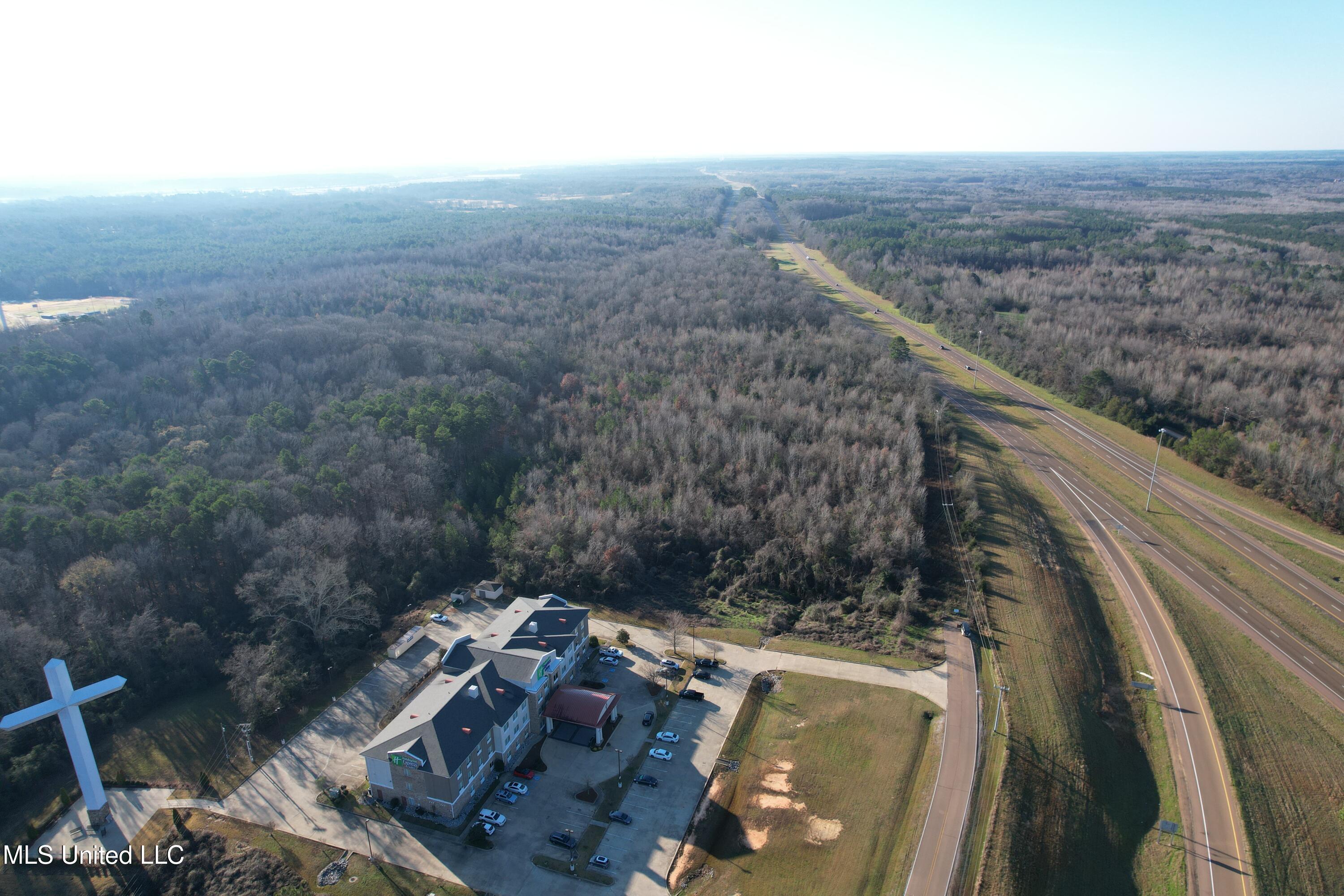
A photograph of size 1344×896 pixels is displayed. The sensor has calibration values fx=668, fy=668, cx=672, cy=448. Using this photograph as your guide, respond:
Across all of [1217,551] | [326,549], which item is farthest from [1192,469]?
[326,549]

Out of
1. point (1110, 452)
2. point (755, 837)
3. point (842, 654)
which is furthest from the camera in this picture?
point (1110, 452)

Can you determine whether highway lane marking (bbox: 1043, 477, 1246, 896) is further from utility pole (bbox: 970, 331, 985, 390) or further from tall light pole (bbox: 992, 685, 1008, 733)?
utility pole (bbox: 970, 331, 985, 390)

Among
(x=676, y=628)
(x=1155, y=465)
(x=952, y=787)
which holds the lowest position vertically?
(x=952, y=787)

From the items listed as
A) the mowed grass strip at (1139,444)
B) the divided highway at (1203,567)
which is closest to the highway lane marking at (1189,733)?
the divided highway at (1203,567)

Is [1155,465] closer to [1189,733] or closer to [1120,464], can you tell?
[1120,464]

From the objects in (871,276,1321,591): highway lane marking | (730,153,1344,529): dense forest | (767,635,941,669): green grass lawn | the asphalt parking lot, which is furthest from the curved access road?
(730,153,1344,529): dense forest

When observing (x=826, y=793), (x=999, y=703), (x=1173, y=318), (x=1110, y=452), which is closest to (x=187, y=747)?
(x=826, y=793)

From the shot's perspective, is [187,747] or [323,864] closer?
[323,864]
